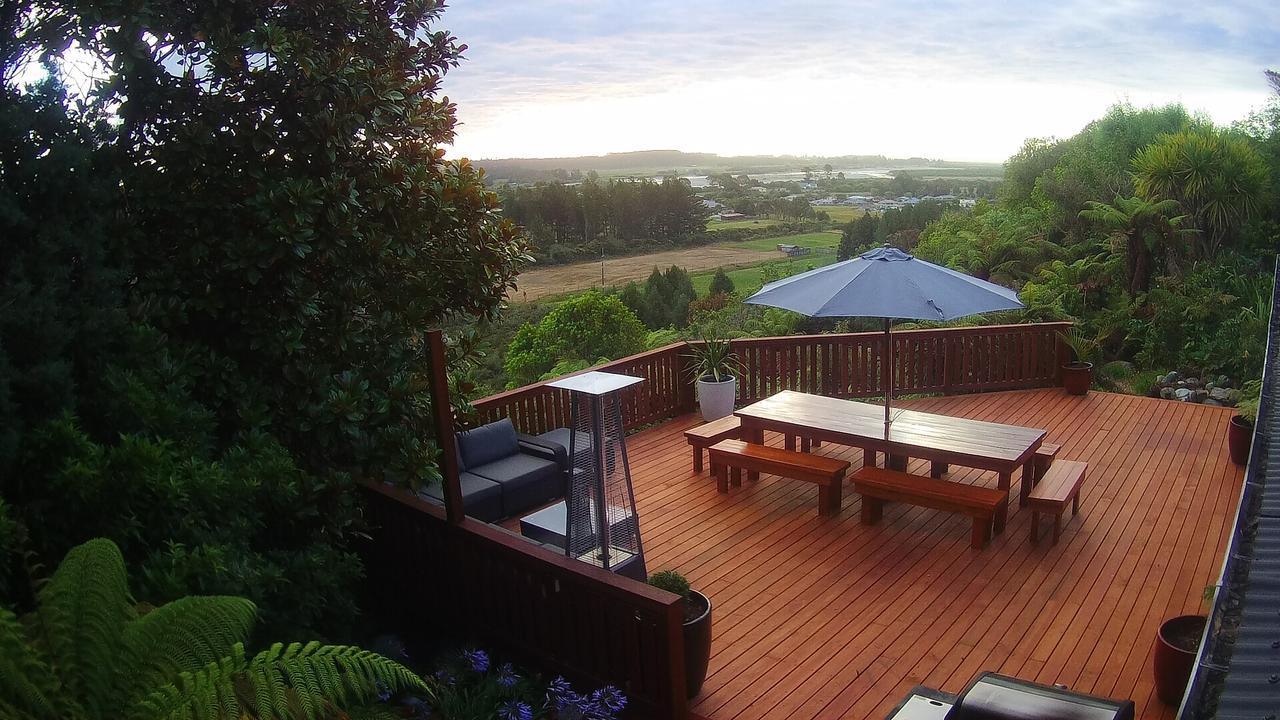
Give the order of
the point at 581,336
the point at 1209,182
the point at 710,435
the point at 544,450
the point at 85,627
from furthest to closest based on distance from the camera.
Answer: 1. the point at 1209,182
2. the point at 581,336
3. the point at 710,435
4. the point at 544,450
5. the point at 85,627

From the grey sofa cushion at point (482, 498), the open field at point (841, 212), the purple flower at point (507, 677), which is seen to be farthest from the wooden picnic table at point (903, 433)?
the open field at point (841, 212)

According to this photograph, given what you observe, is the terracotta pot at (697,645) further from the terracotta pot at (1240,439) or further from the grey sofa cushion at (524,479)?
the terracotta pot at (1240,439)

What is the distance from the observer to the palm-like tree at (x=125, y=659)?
196cm

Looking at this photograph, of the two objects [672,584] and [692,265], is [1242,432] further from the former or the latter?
[692,265]

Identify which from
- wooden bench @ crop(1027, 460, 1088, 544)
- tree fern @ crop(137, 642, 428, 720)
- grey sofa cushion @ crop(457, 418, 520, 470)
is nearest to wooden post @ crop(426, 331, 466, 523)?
tree fern @ crop(137, 642, 428, 720)

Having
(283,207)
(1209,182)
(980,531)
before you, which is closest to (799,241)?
(1209,182)

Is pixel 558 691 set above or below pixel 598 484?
below

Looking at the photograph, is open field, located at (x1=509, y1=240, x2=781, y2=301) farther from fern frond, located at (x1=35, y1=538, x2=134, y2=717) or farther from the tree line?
fern frond, located at (x1=35, y1=538, x2=134, y2=717)

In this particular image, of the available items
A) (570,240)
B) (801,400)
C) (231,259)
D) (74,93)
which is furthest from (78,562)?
(570,240)

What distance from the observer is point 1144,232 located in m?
10.4

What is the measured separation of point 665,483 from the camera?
20.5 feet

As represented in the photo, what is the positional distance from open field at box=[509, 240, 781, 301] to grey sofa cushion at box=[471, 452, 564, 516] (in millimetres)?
3191

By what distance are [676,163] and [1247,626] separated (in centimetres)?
1374

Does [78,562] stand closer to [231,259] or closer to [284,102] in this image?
[231,259]
